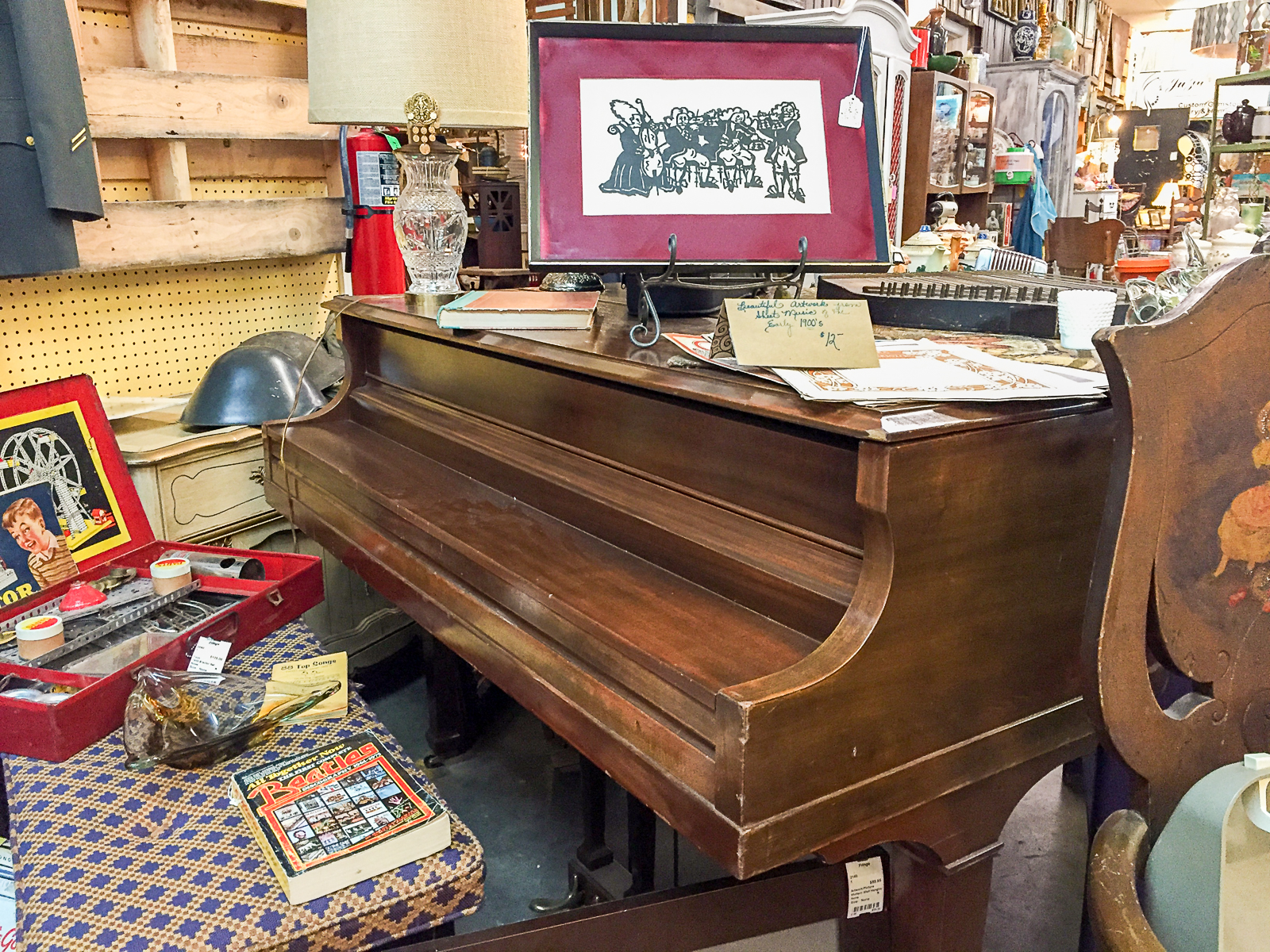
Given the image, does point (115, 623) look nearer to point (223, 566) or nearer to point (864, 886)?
point (223, 566)

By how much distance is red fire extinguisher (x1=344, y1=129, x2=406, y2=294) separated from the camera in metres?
2.84

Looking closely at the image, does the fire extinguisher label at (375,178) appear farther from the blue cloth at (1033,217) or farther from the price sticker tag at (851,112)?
the blue cloth at (1033,217)

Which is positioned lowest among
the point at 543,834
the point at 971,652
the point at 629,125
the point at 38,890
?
the point at 543,834

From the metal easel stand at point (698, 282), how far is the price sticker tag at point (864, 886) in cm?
80

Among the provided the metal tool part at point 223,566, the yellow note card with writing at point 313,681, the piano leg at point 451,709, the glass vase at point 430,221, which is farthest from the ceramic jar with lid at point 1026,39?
the yellow note card with writing at point 313,681

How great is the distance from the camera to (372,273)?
113 inches

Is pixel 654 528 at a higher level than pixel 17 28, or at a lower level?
lower

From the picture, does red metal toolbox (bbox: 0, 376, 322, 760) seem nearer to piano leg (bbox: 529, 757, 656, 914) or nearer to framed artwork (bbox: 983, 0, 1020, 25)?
piano leg (bbox: 529, 757, 656, 914)

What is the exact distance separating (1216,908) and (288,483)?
1.85 metres

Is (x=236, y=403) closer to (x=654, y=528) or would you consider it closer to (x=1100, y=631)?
(x=654, y=528)

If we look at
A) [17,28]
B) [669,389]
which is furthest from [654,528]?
[17,28]

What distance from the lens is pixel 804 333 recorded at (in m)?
1.12

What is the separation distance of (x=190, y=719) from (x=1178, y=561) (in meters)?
1.34

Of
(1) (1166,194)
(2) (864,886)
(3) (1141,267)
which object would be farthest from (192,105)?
(1) (1166,194)
